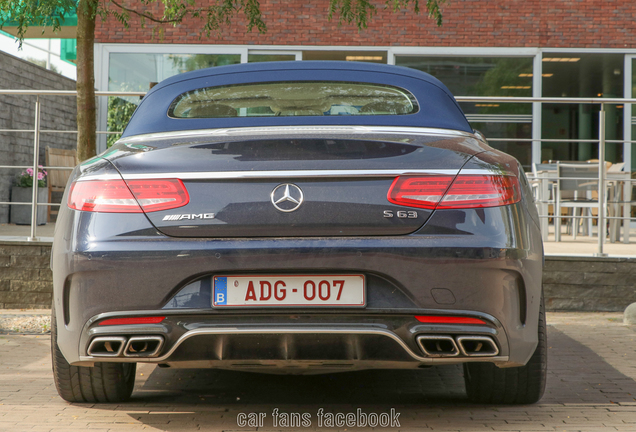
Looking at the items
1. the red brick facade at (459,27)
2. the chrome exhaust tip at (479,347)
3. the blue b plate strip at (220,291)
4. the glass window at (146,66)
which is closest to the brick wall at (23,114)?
the glass window at (146,66)

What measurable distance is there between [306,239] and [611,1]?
11.7m

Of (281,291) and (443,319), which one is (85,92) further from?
(443,319)

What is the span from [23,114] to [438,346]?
10.2 metres

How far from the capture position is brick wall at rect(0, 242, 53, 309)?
599 cm

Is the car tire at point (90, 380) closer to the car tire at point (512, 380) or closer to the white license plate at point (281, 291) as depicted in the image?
the white license plate at point (281, 291)

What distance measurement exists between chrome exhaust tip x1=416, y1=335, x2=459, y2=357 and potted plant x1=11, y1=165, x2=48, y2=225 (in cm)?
893

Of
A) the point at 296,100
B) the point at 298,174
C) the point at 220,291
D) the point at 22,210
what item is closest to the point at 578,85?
the point at 22,210

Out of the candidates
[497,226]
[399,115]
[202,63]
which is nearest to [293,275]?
[497,226]

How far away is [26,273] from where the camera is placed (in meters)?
6.01

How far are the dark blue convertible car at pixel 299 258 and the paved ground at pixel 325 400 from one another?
1.58ft

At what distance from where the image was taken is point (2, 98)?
10.6m

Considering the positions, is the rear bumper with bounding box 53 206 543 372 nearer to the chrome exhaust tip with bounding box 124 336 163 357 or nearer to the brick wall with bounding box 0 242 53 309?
the chrome exhaust tip with bounding box 124 336 163 357

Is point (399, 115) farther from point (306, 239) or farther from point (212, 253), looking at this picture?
point (212, 253)

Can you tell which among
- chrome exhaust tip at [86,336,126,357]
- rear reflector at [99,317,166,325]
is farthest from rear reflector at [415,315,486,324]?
chrome exhaust tip at [86,336,126,357]
